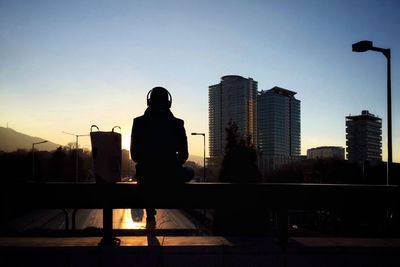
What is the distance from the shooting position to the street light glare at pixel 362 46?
16.2 meters

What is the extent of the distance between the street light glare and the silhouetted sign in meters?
14.7

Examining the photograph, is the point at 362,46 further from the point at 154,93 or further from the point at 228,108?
the point at 228,108

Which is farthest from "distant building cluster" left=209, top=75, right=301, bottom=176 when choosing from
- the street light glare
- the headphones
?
the headphones

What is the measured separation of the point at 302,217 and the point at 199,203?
1628 inches

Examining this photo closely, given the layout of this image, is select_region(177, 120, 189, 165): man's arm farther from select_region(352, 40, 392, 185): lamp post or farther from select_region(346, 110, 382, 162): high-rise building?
select_region(346, 110, 382, 162): high-rise building

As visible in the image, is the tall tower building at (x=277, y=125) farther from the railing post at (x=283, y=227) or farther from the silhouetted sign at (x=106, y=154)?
the silhouetted sign at (x=106, y=154)

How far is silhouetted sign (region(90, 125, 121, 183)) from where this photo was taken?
3918mm

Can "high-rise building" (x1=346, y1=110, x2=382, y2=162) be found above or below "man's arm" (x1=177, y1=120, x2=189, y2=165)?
above

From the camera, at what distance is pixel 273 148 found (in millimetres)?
133250

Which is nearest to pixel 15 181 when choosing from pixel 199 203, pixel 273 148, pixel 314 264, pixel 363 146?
pixel 199 203

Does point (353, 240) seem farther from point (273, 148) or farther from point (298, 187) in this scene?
point (273, 148)

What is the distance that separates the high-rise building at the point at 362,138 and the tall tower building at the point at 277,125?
61.7 ft

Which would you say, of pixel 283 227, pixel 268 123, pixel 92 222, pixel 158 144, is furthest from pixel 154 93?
pixel 268 123

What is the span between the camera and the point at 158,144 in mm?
4215
